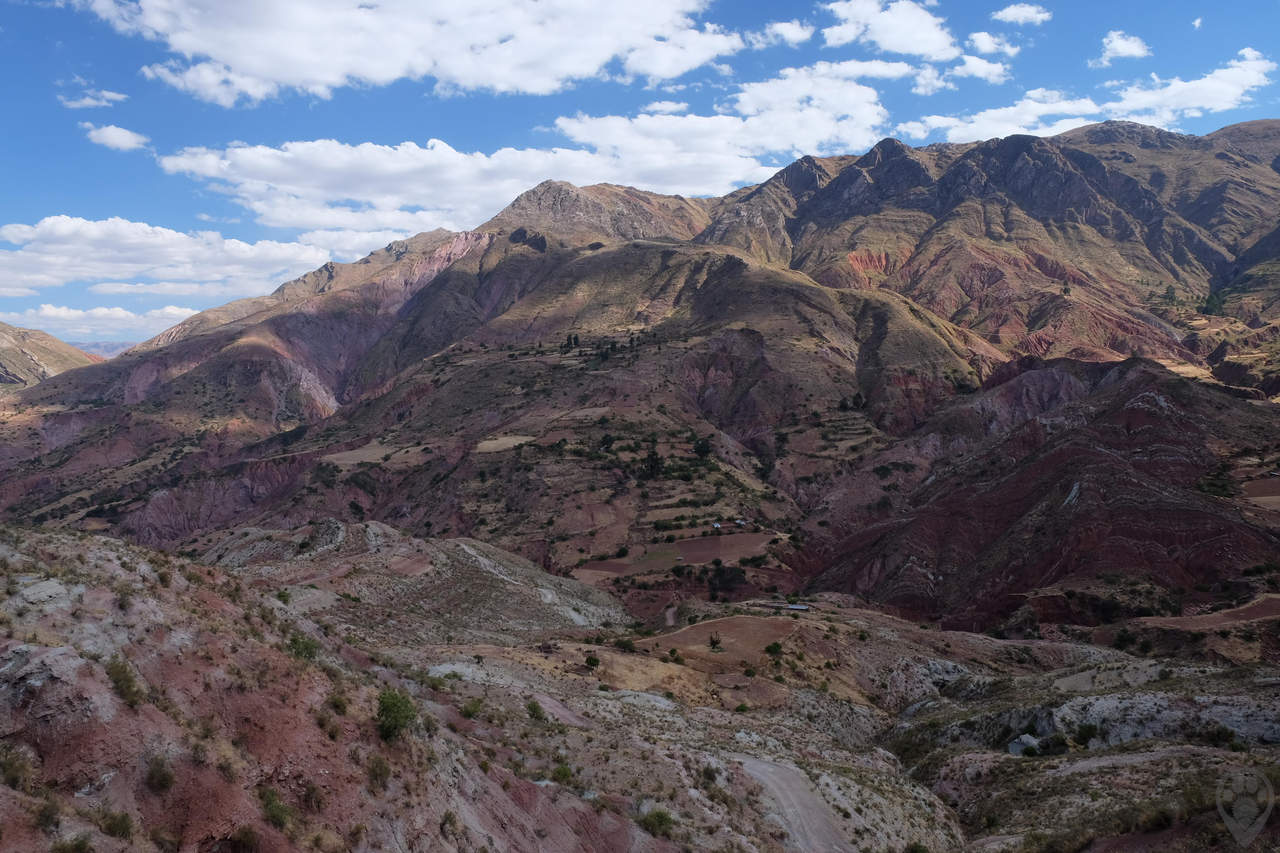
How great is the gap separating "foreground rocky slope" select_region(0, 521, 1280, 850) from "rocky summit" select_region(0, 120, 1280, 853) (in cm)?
12

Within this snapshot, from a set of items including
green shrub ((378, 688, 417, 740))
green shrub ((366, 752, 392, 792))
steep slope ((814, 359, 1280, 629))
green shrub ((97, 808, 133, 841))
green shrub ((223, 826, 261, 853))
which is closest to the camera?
green shrub ((97, 808, 133, 841))

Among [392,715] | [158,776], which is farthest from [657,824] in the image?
[158,776]

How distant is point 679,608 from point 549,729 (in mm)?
37199

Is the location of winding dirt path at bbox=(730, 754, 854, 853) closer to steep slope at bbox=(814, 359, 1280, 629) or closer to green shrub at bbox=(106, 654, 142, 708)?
green shrub at bbox=(106, 654, 142, 708)

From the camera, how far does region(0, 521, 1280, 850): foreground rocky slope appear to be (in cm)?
1464

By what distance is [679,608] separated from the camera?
65750 mm

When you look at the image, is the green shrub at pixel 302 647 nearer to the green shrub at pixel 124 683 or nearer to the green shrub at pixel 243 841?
the green shrub at pixel 124 683

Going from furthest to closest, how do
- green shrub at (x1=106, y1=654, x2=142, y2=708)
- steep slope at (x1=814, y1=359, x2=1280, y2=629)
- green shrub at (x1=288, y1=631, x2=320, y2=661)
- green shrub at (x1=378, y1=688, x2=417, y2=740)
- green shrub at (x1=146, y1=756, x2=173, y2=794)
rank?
1. steep slope at (x1=814, y1=359, x2=1280, y2=629)
2. green shrub at (x1=288, y1=631, x2=320, y2=661)
3. green shrub at (x1=378, y1=688, x2=417, y2=740)
4. green shrub at (x1=106, y1=654, x2=142, y2=708)
5. green shrub at (x1=146, y1=756, x2=173, y2=794)

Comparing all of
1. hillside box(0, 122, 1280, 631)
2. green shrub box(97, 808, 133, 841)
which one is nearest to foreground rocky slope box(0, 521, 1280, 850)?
green shrub box(97, 808, 133, 841)

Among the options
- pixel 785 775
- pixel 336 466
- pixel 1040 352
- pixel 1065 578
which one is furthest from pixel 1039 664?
pixel 1040 352

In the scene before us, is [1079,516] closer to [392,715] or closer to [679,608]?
[679,608]

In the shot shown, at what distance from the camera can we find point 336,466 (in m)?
125

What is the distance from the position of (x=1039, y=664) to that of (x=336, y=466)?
4108 inches

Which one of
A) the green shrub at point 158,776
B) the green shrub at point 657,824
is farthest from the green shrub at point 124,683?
the green shrub at point 657,824
